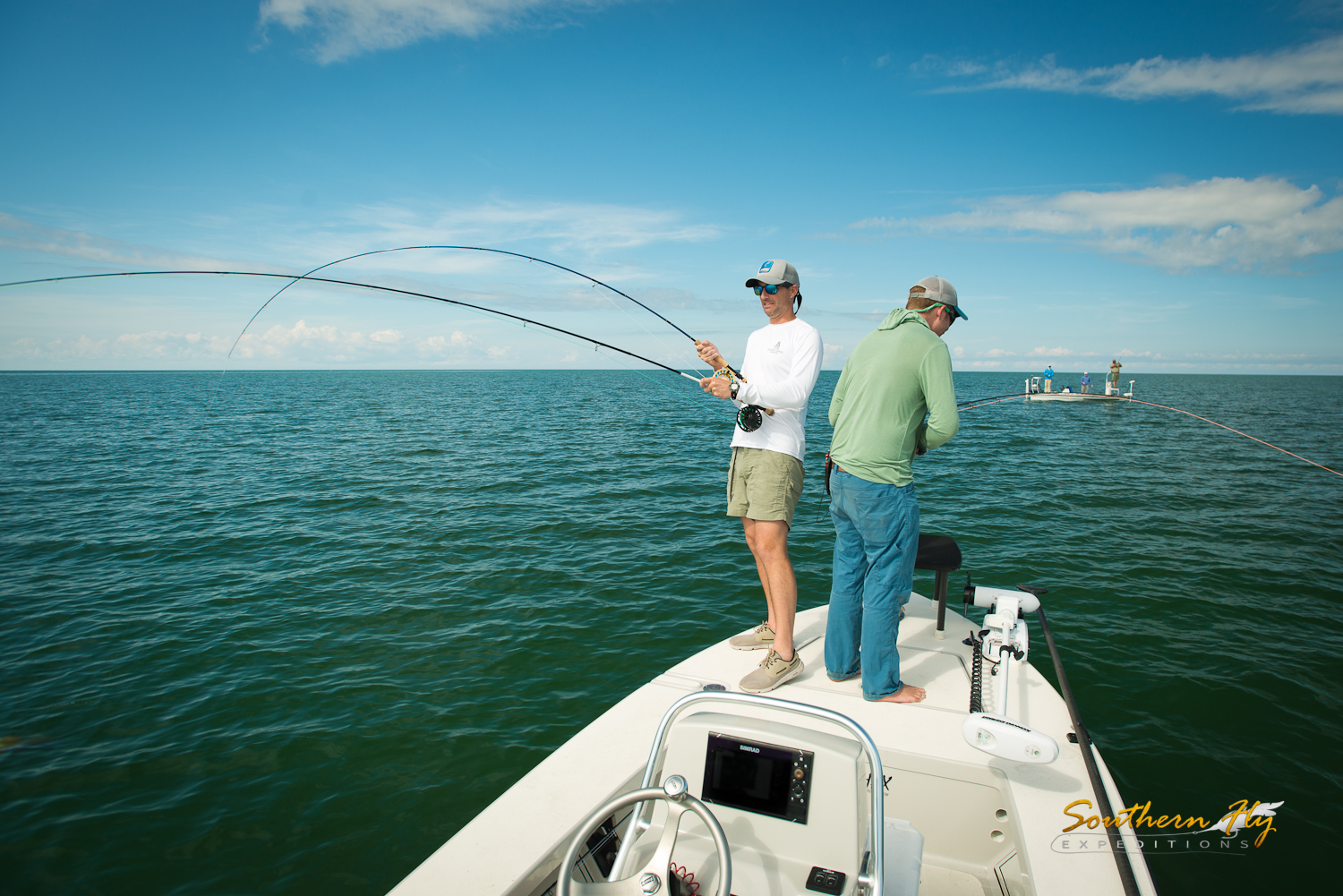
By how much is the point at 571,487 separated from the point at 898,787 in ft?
36.9

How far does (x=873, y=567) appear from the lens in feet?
11.3

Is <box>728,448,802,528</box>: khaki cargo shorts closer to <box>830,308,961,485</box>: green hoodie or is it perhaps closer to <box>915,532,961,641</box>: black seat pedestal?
<box>830,308,961,485</box>: green hoodie

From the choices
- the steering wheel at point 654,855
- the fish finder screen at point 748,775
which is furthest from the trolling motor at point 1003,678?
the steering wheel at point 654,855

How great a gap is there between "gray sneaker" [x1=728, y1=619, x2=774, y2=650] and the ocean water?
66.8 inches

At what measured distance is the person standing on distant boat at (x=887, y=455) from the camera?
10.8 feet

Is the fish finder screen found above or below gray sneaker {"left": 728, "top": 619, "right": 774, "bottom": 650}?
above

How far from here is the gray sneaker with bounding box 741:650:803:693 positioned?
12.0 feet

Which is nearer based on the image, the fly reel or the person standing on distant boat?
the person standing on distant boat

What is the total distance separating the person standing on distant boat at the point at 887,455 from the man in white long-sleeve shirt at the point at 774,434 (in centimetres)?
25

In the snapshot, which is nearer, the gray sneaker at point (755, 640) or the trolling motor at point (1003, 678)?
the trolling motor at point (1003, 678)

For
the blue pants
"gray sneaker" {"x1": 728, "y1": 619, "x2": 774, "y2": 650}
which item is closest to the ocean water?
"gray sneaker" {"x1": 728, "y1": 619, "x2": 774, "y2": 650}

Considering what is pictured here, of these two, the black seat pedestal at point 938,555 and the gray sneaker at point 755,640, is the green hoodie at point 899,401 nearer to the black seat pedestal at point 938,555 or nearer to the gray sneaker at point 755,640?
the black seat pedestal at point 938,555

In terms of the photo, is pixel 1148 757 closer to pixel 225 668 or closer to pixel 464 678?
pixel 464 678

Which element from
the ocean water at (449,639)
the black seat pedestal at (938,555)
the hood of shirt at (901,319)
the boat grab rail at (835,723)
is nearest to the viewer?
the boat grab rail at (835,723)
